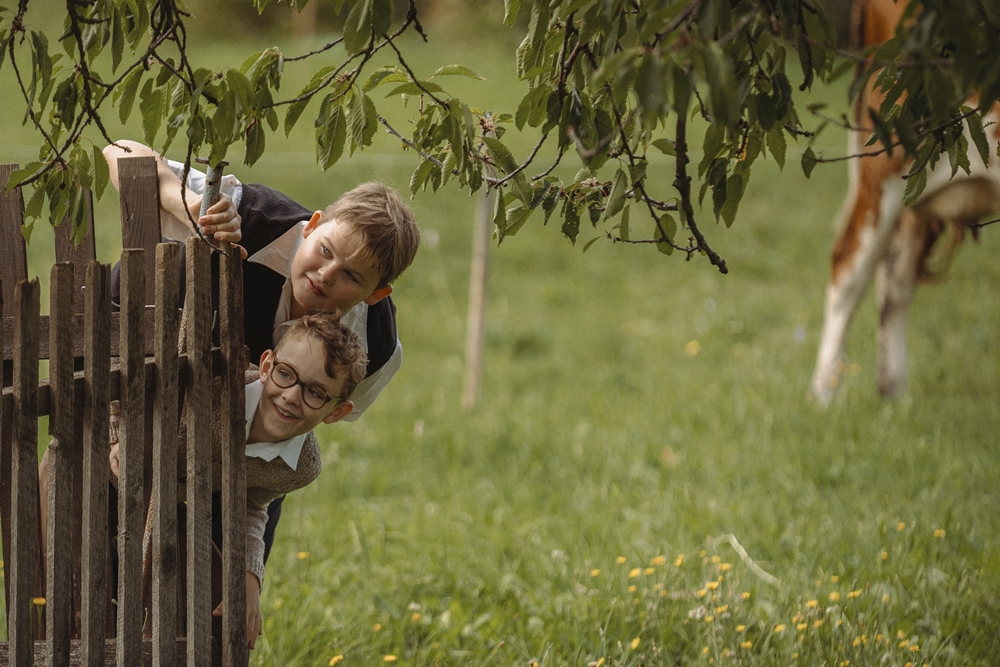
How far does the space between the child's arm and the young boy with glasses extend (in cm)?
27

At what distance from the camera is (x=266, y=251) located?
2.41 metres

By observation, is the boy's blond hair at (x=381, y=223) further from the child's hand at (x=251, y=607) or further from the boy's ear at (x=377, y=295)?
the child's hand at (x=251, y=607)

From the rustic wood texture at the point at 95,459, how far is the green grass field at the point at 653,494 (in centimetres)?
113

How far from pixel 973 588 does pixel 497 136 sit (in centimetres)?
254

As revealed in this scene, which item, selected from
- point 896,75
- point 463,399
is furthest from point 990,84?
point 463,399

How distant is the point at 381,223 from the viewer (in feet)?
7.54

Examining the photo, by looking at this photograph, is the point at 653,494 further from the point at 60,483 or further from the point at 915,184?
the point at 60,483

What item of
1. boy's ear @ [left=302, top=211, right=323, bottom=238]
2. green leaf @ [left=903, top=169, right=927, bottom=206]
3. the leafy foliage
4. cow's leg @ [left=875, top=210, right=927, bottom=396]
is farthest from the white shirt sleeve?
cow's leg @ [left=875, top=210, right=927, bottom=396]

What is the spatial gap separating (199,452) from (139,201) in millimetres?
643

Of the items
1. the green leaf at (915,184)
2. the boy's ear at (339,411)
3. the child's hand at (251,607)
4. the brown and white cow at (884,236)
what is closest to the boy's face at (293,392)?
the boy's ear at (339,411)

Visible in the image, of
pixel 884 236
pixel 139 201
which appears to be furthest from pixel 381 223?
pixel 884 236

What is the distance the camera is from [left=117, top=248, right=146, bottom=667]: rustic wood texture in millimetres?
2084

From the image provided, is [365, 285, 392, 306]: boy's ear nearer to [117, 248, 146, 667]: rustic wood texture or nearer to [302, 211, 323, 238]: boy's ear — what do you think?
[302, 211, 323, 238]: boy's ear

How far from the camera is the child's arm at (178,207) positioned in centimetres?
216
